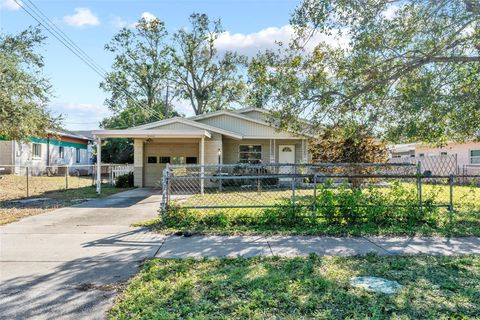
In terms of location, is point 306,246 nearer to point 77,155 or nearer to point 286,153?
point 286,153

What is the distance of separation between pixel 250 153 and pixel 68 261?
1466 centimetres

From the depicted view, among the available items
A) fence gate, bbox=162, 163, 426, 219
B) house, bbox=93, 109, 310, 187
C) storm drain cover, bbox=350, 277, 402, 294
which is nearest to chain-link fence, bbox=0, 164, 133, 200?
house, bbox=93, 109, 310, 187

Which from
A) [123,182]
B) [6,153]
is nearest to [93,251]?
[123,182]

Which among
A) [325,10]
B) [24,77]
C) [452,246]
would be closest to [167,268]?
A: [452,246]

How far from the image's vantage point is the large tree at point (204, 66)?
35.2m

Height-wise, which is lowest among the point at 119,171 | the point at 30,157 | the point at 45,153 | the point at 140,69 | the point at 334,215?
the point at 334,215

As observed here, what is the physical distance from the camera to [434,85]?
25.6 ft

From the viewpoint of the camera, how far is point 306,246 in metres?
6.00

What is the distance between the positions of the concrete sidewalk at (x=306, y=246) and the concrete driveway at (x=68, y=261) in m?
0.60

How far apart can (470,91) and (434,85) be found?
74 cm

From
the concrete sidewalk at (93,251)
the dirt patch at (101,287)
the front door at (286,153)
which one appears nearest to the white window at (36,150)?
the front door at (286,153)

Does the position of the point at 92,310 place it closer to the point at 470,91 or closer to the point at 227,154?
the point at 470,91

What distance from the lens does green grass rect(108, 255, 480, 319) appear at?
11.2 feet

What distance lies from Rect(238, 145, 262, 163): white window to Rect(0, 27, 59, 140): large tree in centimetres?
947
